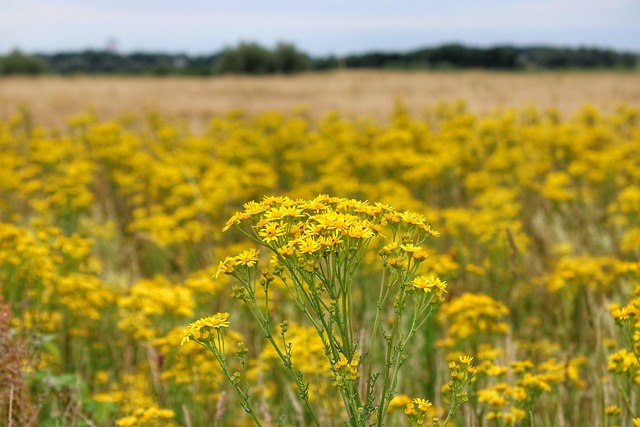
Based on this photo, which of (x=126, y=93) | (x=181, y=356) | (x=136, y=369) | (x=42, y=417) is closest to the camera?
(x=181, y=356)

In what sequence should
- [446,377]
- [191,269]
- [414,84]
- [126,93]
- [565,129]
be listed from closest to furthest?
[446,377] < [191,269] < [565,129] < [126,93] < [414,84]

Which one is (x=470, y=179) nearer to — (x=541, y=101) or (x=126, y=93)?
(x=541, y=101)

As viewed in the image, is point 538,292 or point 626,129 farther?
point 626,129

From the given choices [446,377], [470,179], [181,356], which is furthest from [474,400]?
[470,179]

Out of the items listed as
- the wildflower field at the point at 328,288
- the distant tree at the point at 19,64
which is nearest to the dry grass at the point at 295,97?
the wildflower field at the point at 328,288

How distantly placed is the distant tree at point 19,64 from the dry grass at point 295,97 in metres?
36.0

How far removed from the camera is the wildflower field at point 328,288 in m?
2.05

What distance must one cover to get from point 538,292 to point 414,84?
64.7 ft

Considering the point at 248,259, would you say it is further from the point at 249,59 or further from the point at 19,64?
the point at 19,64

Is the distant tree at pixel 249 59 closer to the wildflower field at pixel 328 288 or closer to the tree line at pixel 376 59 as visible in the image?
the tree line at pixel 376 59

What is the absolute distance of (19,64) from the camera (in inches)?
2183

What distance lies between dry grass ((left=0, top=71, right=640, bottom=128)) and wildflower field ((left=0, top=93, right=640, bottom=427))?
604cm

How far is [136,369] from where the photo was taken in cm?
441

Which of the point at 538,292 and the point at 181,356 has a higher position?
the point at 181,356
